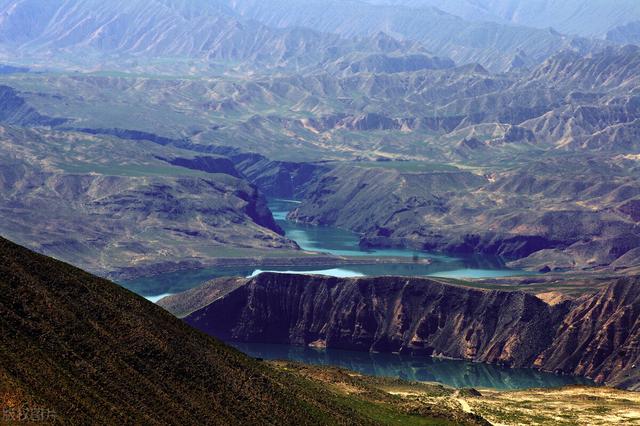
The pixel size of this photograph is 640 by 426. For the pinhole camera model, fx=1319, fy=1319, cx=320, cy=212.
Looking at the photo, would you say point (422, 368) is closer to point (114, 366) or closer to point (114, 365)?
point (114, 365)

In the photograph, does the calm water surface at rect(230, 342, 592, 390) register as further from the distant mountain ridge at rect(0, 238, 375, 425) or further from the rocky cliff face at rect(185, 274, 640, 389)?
the distant mountain ridge at rect(0, 238, 375, 425)

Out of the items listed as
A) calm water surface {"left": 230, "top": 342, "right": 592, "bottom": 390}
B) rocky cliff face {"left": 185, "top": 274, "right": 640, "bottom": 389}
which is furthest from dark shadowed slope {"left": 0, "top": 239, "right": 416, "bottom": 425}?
rocky cliff face {"left": 185, "top": 274, "right": 640, "bottom": 389}

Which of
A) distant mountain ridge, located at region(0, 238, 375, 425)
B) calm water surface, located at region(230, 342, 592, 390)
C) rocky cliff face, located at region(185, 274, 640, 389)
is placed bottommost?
calm water surface, located at region(230, 342, 592, 390)

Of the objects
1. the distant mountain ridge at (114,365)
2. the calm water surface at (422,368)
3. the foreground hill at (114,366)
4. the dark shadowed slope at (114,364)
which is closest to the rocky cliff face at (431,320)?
the calm water surface at (422,368)

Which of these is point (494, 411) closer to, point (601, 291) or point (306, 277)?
point (601, 291)

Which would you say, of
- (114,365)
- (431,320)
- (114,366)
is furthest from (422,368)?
(114,366)

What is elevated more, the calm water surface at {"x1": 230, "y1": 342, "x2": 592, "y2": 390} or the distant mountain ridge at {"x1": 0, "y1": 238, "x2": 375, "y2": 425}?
the distant mountain ridge at {"x1": 0, "y1": 238, "x2": 375, "y2": 425}

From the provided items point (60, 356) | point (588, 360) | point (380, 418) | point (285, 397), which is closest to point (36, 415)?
point (60, 356)
